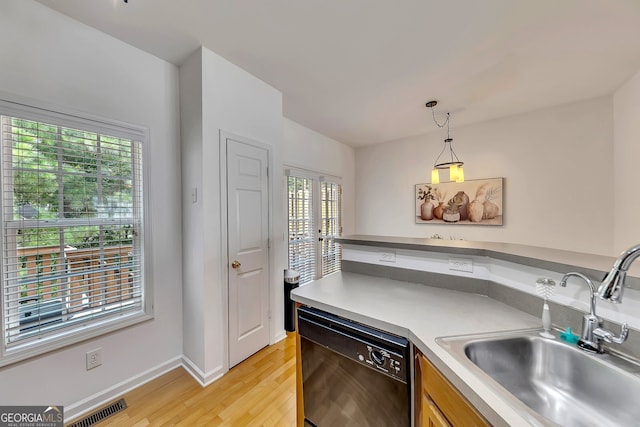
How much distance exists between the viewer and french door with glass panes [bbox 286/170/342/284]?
348cm

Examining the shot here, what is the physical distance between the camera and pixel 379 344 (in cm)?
101

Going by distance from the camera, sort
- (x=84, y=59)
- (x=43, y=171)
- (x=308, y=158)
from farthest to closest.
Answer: (x=308, y=158), (x=84, y=59), (x=43, y=171)

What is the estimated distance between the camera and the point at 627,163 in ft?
8.18

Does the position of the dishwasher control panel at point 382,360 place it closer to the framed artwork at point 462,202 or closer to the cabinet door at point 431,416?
the cabinet door at point 431,416

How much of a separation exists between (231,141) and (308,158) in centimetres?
175

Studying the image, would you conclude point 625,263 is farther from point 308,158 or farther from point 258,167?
point 308,158

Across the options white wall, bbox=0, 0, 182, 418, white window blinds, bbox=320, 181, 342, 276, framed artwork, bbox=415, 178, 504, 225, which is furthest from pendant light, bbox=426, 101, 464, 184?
white wall, bbox=0, 0, 182, 418

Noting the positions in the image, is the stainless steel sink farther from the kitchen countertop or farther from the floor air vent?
the floor air vent

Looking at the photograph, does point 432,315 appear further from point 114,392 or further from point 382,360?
point 114,392

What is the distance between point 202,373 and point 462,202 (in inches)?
150

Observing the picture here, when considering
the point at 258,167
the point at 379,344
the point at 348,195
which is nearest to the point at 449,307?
the point at 379,344

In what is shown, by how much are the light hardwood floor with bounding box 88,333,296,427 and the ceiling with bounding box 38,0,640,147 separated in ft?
8.47

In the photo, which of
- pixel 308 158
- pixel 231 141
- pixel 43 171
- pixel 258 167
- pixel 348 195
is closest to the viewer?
pixel 43 171

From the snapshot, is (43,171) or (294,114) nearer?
(43,171)
